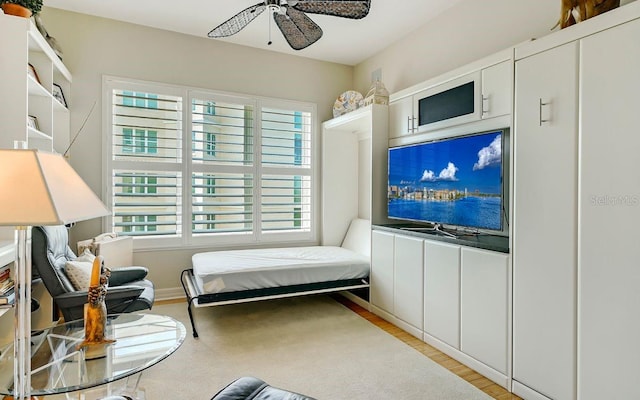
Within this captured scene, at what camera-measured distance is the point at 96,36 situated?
12.0ft

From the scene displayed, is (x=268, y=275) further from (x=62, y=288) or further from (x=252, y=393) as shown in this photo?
(x=252, y=393)

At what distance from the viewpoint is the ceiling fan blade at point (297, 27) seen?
2.71 metres

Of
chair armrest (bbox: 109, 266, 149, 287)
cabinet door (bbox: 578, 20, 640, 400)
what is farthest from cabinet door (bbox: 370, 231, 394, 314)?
chair armrest (bbox: 109, 266, 149, 287)

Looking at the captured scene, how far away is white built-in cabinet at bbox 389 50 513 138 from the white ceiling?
0.82 metres

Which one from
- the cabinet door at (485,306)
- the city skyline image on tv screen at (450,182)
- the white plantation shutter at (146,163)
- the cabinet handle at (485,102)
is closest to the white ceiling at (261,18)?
the white plantation shutter at (146,163)

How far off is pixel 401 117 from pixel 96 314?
9.57 feet

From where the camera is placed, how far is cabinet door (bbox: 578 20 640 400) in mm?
1664

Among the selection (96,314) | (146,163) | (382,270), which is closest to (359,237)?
(382,270)

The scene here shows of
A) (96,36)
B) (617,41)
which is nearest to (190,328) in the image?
(96,36)

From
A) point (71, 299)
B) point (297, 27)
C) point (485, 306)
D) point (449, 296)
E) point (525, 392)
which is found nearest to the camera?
point (525, 392)

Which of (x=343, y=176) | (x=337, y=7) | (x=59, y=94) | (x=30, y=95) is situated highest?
(x=337, y=7)

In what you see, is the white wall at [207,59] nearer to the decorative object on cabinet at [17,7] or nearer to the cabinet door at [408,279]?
the decorative object on cabinet at [17,7]

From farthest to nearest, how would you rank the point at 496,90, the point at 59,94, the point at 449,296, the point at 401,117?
the point at 401,117, the point at 59,94, the point at 449,296, the point at 496,90

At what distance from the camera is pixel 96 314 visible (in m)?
1.74
